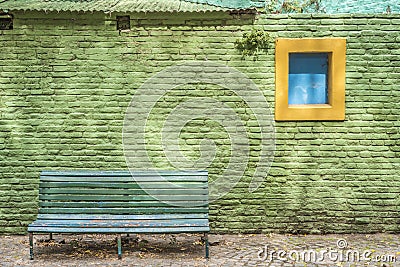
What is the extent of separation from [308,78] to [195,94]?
152 centimetres

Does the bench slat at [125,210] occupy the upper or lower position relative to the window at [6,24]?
lower

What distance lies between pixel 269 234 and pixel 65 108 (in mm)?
3143

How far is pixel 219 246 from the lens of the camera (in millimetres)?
Answer: 5895

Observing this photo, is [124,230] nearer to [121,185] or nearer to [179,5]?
[121,185]

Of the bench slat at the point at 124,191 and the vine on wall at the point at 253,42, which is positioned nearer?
the bench slat at the point at 124,191

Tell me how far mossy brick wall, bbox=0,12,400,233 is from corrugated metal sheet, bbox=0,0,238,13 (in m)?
0.11

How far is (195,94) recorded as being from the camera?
6391 millimetres

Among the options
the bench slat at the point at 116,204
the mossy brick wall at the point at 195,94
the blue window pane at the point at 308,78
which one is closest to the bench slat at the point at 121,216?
the bench slat at the point at 116,204

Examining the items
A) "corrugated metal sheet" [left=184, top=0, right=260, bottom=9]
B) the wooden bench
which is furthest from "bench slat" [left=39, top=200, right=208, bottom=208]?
"corrugated metal sheet" [left=184, top=0, right=260, bottom=9]

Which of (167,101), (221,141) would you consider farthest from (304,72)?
(167,101)

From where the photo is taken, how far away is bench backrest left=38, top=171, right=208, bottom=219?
579 centimetres

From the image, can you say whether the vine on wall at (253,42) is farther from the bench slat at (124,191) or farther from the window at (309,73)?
the bench slat at (124,191)

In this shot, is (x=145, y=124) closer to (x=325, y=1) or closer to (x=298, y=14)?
(x=298, y=14)

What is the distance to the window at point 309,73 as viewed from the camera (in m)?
6.30
